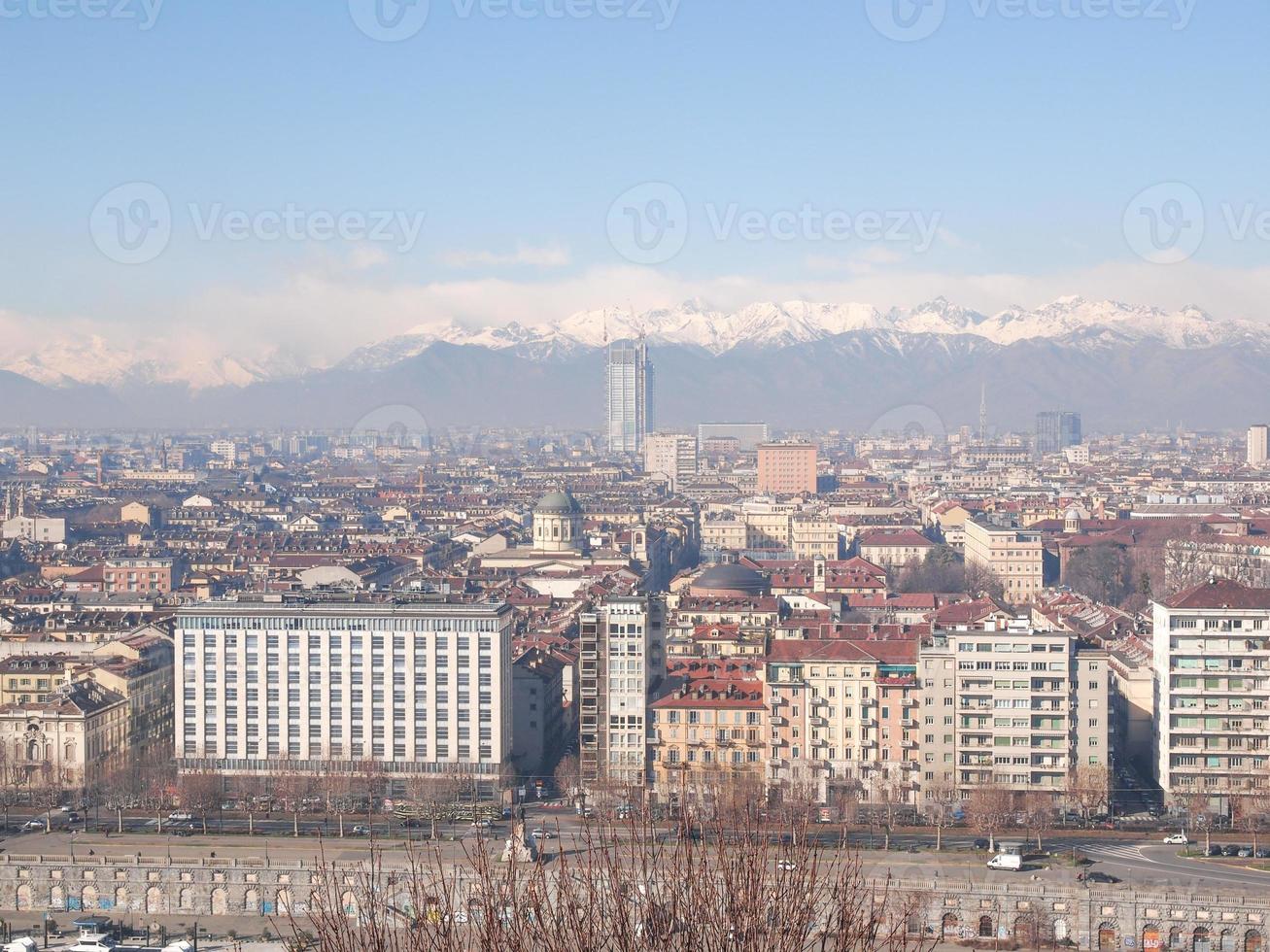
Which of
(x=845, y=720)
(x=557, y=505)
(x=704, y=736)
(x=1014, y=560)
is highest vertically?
(x=557, y=505)

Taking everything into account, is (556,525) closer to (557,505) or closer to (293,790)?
(557,505)

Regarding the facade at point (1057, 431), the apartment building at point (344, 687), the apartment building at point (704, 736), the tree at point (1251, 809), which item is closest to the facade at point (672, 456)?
the facade at point (1057, 431)

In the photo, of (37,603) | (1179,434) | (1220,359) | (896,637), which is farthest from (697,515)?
(1220,359)

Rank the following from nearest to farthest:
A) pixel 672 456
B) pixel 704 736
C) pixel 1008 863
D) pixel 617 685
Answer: pixel 1008 863 < pixel 704 736 < pixel 617 685 < pixel 672 456

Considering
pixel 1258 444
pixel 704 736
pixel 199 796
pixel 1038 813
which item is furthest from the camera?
pixel 1258 444

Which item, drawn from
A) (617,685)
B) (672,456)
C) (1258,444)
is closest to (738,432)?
(1258,444)

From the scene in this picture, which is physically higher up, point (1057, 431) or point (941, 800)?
point (1057, 431)

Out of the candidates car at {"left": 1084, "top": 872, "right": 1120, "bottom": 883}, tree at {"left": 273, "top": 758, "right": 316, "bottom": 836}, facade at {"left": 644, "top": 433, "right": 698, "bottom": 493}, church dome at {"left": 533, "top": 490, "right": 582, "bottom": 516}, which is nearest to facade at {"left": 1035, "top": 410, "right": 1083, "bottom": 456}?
facade at {"left": 644, "top": 433, "right": 698, "bottom": 493}

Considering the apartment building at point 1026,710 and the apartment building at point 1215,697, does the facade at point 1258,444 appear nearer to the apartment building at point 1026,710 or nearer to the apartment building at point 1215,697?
the apartment building at point 1215,697
